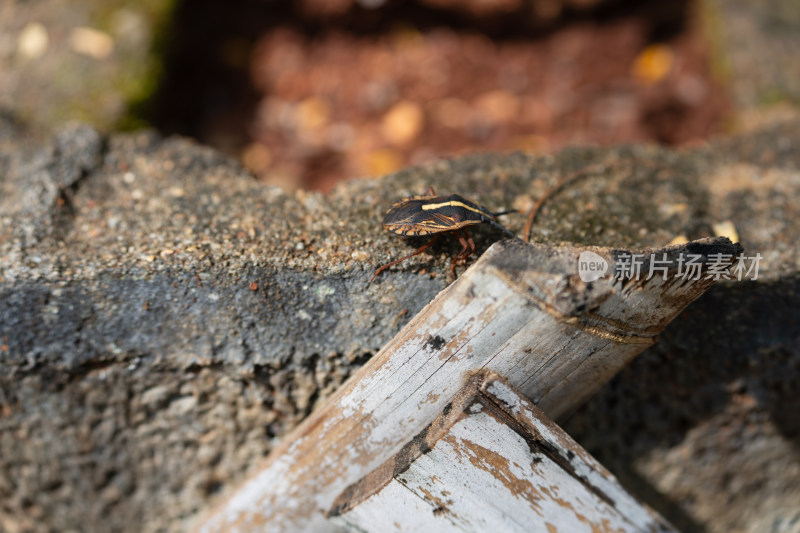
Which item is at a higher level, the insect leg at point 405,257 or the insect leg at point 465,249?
the insect leg at point 405,257

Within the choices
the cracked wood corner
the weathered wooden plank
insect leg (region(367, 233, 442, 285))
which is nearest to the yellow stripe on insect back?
insect leg (region(367, 233, 442, 285))

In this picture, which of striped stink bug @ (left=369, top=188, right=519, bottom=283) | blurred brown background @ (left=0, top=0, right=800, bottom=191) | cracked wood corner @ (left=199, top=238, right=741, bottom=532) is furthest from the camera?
blurred brown background @ (left=0, top=0, right=800, bottom=191)

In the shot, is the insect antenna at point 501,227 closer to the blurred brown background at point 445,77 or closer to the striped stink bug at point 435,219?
the striped stink bug at point 435,219

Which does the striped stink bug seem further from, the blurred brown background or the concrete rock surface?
the blurred brown background

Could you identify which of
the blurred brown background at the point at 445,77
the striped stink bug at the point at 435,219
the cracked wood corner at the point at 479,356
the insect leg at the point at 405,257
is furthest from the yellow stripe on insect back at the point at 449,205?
the blurred brown background at the point at 445,77

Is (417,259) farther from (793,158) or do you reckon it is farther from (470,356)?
(793,158)

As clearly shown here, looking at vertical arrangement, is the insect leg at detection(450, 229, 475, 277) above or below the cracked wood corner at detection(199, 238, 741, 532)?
above
